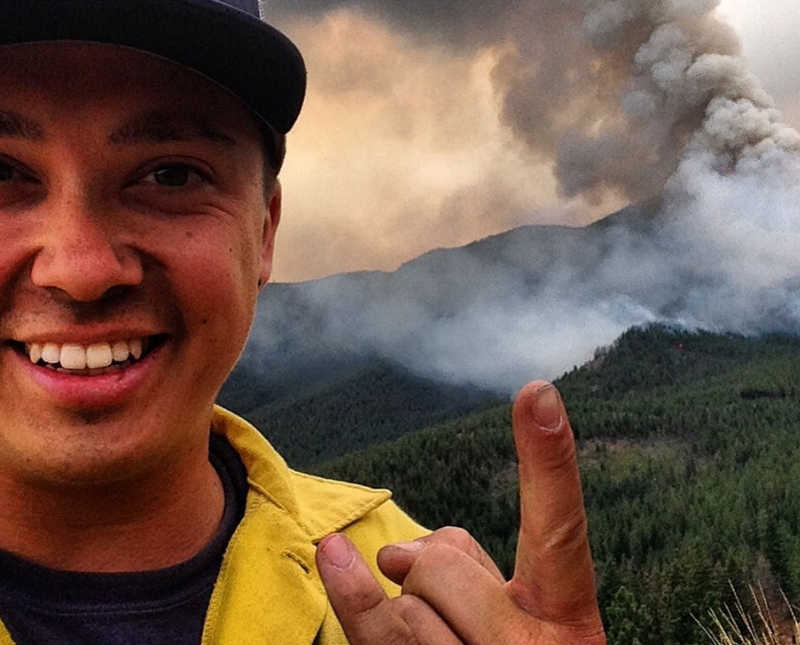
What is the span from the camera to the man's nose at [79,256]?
1.70 meters

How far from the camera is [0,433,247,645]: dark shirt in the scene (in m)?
1.92

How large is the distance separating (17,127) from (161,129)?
293 millimetres

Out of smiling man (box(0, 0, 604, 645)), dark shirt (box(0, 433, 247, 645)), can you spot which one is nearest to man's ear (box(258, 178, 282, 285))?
smiling man (box(0, 0, 604, 645))

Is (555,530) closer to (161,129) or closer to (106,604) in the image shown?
(106,604)

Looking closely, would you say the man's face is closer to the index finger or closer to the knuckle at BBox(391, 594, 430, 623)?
the knuckle at BBox(391, 594, 430, 623)

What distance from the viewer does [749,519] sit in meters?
64.8

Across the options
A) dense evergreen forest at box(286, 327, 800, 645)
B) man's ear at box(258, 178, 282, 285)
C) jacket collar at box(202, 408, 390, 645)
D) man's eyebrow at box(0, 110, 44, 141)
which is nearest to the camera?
man's eyebrow at box(0, 110, 44, 141)

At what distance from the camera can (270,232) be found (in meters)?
2.57

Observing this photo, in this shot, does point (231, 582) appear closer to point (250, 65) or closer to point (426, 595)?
point (426, 595)

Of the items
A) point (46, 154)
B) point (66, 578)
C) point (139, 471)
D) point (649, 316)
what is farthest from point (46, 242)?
point (649, 316)

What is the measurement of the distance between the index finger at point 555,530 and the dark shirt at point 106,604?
0.89m

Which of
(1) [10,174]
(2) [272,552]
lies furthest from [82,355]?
(2) [272,552]

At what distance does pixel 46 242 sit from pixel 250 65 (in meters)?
0.62

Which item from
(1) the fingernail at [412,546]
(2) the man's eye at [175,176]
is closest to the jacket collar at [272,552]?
(1) the fingernail at [412,546]
